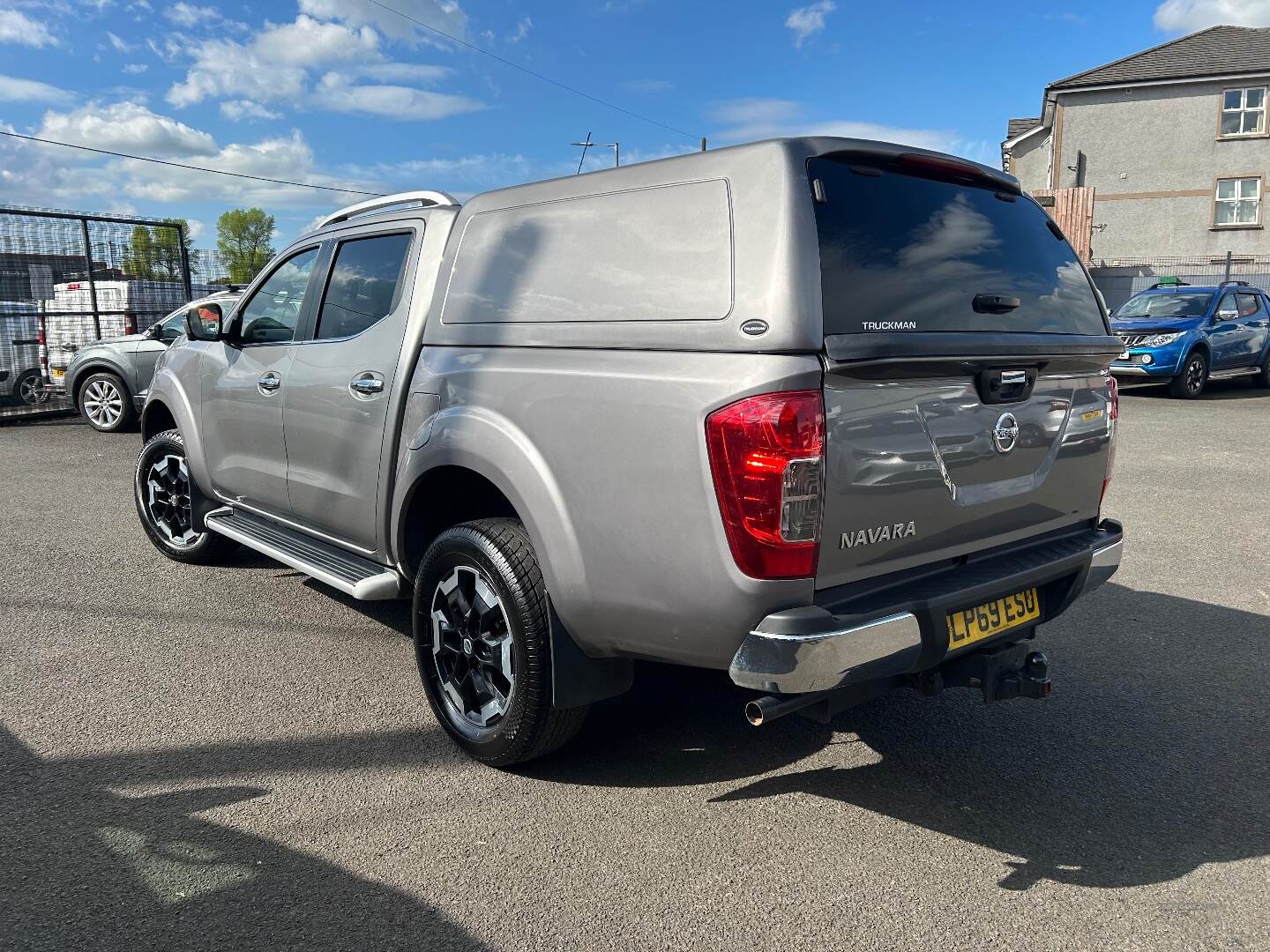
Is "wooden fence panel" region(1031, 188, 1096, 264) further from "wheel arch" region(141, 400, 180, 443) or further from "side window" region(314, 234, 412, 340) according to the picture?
"side window" region(314, 234, 412, 340)

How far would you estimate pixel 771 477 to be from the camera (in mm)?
2611

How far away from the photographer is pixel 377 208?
4.68 meters

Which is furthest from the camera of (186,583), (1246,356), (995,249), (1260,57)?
(1260,57)

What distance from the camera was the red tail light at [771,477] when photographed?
103 inches

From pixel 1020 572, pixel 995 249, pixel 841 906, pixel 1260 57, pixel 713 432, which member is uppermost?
pixel 1260 57

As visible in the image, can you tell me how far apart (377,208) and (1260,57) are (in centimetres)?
3572

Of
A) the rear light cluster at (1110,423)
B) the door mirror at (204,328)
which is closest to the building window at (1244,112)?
the rear light cluster at (1110,423)

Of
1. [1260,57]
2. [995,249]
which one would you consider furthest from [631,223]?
[1260,57]

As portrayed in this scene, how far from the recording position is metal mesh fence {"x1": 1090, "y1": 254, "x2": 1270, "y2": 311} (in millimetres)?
26375

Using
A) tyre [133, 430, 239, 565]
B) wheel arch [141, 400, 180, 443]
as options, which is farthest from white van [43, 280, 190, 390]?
tyre [133, 430, 239, 565]

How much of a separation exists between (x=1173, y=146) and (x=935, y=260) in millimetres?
35233

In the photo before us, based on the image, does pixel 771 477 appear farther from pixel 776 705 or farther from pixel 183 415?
pixel 183 415

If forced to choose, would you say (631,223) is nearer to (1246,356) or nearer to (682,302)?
(682,302)

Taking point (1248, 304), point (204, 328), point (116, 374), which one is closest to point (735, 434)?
point (204, 328)
